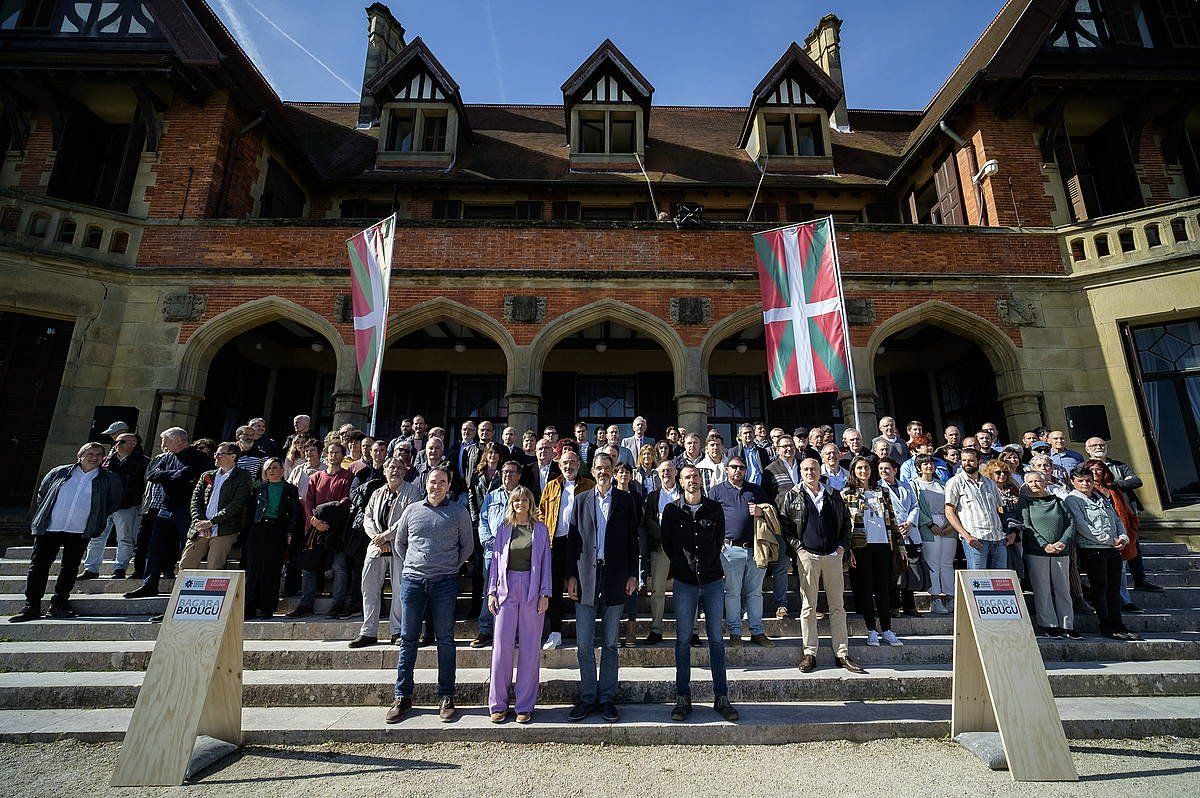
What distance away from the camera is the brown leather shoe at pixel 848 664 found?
4.52 m

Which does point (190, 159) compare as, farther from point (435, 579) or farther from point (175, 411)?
point (435, 579)

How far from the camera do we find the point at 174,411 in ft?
30.9

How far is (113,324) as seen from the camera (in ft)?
31.8

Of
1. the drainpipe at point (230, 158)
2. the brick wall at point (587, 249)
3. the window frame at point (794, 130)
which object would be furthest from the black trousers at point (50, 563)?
the window frame at point (794, 130)

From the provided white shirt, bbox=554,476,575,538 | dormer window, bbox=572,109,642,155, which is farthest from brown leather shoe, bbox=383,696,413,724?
dormer window, bbox=572,109,642,155

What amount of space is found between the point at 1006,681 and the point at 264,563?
6374 mm

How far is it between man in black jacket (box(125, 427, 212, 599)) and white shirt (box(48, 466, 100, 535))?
529 mm

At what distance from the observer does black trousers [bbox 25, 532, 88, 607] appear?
5.47 metres

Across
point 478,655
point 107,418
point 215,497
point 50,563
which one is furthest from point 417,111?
point 478,655

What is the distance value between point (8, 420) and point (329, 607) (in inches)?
316

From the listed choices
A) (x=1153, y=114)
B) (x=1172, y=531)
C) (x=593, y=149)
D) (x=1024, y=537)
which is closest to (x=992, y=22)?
(x=1153, y=114)

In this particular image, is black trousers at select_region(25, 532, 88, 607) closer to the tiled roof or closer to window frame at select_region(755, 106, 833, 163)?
the tiled roof

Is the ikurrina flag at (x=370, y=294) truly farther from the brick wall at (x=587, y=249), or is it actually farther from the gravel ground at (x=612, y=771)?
the gravel ground at (x=612, y=771)

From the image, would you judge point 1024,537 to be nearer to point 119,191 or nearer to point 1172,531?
point 1172,531
